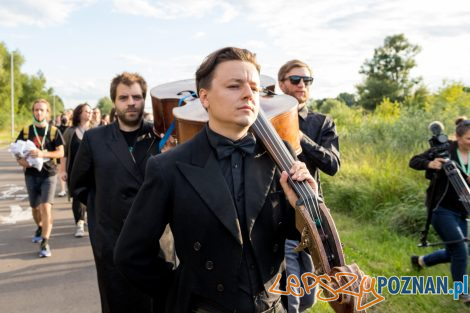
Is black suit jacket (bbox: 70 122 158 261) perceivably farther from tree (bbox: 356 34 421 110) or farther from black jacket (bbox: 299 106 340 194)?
tree (bbox: 356 34 421 110)

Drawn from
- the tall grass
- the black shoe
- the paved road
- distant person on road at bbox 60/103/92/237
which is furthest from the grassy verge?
distant person on road at bbox 60/103/92/237

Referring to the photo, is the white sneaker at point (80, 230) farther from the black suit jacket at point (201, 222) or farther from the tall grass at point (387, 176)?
the black suit jacket at point (201, 222)

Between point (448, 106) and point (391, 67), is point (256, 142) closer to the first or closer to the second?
point (448, 106)

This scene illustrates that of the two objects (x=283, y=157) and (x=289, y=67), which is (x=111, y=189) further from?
(x=283, y=157)

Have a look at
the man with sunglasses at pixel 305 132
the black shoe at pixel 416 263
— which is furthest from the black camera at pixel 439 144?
the man with sunglasses at pixel 305 132

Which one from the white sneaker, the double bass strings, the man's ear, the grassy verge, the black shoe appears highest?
the man's ear

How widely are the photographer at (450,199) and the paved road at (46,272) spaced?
13.1ft

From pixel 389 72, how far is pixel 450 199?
184 ft

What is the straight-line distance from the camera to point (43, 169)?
6.84m

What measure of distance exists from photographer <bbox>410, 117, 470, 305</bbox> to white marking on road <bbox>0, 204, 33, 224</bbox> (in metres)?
7.49

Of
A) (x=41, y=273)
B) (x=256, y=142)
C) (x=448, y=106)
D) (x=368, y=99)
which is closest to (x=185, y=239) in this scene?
(x=256, y=142)

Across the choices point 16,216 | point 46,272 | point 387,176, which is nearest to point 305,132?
point 46,272

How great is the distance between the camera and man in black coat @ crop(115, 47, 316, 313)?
192cm

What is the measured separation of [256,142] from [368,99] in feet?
183
